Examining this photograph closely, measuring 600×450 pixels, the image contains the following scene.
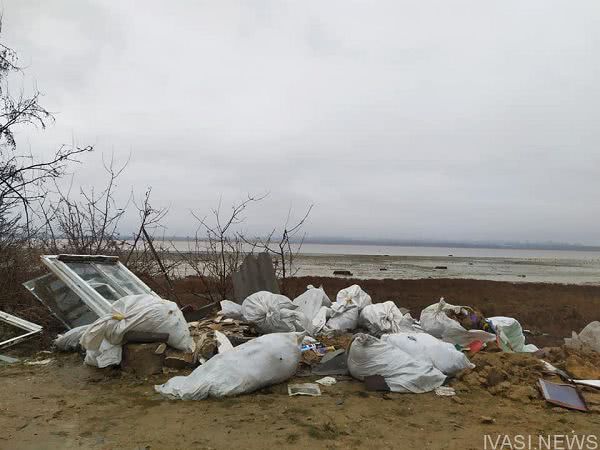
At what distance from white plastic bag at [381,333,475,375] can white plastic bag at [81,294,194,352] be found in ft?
6.99

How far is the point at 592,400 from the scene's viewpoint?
3.54m

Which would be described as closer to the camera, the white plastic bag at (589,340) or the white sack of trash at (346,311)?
the white plastic bag at (589,340)

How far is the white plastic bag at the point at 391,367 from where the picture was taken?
377 cm

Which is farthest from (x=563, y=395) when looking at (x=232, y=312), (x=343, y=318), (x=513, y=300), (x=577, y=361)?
(x=513, y=300)

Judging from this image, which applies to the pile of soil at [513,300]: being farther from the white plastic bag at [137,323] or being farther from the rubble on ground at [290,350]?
the white plastic bag at [137,323]

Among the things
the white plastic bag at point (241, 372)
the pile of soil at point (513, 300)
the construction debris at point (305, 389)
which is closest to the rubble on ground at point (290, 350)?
the white plastic bag at point (241, 372)

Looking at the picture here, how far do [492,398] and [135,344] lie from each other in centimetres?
330

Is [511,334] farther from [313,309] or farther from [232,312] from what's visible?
[232,312]

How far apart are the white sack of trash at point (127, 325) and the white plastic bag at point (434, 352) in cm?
217

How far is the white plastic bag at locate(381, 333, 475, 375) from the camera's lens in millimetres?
4055

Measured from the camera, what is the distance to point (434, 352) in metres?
4.11

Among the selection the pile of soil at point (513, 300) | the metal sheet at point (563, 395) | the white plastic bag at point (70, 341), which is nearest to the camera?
the metal sheet at point (563, 395)

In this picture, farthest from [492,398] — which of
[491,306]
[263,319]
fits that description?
[491,306]

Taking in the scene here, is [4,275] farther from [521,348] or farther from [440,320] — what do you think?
[521,348]
